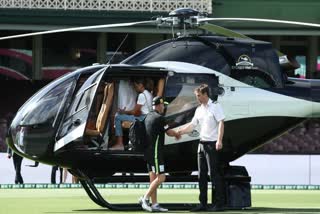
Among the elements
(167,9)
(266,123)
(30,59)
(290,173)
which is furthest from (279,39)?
(266,123)

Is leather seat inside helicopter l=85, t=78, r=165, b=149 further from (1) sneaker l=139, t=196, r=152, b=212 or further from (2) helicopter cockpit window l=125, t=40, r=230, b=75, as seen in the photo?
(1) sneaker l=139, t=196, r=152, b=212

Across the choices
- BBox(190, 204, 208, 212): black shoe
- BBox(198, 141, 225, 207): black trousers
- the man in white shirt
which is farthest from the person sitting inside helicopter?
BBox(190, 204, 208, 212): black shoe

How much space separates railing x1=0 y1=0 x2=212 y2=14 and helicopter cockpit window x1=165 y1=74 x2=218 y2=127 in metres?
20.2

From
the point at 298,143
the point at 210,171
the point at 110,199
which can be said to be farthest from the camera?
the point at 298,143

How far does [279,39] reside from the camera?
40344 millimetres

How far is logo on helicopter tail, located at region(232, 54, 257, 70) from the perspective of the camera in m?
16.5

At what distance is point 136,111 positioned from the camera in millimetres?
16125

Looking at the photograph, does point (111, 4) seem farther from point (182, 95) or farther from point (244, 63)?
point (182, 95)

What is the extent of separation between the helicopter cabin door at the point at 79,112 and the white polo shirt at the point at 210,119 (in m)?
1.53

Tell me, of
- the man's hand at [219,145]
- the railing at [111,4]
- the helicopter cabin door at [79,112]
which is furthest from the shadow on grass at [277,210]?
the railing at [111,4]

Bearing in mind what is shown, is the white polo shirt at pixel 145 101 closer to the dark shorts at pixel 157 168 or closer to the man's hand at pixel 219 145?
the dark shorts at pixel 157 168

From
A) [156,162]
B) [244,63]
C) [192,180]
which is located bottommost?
[192,180]

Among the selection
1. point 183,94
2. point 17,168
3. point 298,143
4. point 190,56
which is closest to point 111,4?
point 298,143

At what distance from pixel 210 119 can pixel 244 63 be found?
58.1 inches
